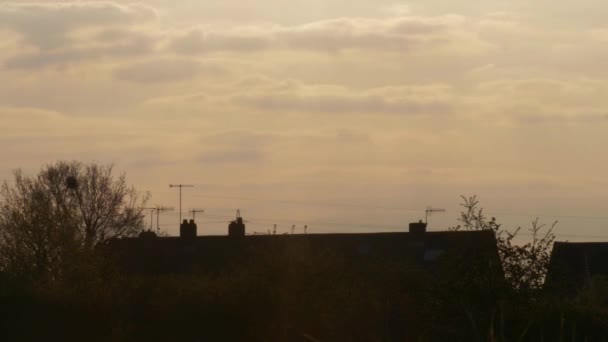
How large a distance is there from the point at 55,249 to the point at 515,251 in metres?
20.0

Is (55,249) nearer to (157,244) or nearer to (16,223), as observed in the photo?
(16,223)

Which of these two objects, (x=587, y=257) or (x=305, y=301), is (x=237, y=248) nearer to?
(x=587, y=257)

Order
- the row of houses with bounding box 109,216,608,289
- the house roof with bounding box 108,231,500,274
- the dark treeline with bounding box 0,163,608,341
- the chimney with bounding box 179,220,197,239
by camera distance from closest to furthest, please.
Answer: the dark treeline with bounding box 0,163,608,341 < the row of houses with bounding box 109,216,608,289 < the house roof with bounding box 108,231,500,274 < the chimney with bounding box 179,220,197,239

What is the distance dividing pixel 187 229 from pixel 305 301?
31035 millimetres

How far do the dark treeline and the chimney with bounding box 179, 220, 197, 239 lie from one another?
2486cm

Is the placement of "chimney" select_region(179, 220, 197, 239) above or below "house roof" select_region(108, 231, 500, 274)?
above

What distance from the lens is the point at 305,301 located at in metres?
20.2

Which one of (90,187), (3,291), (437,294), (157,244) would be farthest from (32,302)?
(90,187)

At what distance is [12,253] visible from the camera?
38062 mm

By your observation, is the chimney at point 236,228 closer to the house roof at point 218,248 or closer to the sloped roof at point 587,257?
the house roof at point 218,248

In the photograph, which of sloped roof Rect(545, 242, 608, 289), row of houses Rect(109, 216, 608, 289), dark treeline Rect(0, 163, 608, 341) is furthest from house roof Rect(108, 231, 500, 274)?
dark treeline Rect(0, 163, 608, 341)

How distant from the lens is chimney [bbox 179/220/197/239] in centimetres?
5034

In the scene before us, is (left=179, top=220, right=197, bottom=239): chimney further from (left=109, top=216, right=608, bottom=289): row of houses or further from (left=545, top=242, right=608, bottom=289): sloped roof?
(left=545, top=242, right=608, bottom=289): sloped roof

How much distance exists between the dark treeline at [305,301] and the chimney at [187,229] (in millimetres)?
24859
